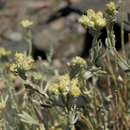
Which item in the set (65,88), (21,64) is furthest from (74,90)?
(21,64)

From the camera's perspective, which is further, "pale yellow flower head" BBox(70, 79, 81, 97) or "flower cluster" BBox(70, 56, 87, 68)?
"flower cluster" BBox(70, 56, 87, 68)

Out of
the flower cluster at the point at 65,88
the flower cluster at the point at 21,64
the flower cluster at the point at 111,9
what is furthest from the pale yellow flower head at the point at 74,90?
the flower cluster at the point at 111,9

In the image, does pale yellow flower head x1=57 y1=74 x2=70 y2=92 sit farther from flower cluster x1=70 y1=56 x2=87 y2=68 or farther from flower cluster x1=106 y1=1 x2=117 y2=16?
flower cluster x1=106 y1=1 x2=117 y2=16

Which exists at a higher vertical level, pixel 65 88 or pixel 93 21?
pixel 93 21

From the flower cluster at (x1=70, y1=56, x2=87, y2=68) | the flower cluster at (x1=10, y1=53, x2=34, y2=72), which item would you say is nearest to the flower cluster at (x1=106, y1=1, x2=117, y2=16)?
the flower cluster at (x1=70, y1=56, x2=87, y2=68)

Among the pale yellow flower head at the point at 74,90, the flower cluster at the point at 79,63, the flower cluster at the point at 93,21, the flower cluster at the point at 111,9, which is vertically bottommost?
the pale yellow flower head at the point at 74,90

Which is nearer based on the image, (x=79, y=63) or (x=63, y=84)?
(x=63, y=84)

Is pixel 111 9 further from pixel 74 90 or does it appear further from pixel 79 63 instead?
pixel 74 90

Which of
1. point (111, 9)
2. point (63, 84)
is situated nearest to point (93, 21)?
point (111, 9)

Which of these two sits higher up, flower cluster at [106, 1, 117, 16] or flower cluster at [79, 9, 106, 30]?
flower cluster at [106, 1, 117, 16]

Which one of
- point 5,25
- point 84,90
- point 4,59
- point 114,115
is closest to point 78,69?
point 84,90

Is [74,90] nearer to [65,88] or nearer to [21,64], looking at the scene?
[65,88]

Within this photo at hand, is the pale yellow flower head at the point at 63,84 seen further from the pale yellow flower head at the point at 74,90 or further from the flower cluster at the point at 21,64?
the flower cluster at the point at 21,64

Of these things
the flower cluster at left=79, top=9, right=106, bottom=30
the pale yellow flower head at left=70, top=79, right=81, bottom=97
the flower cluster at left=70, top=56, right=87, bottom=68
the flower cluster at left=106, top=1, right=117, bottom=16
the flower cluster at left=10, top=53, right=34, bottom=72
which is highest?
the flower cluster at left=106, top=1, right=117, bottom=16
